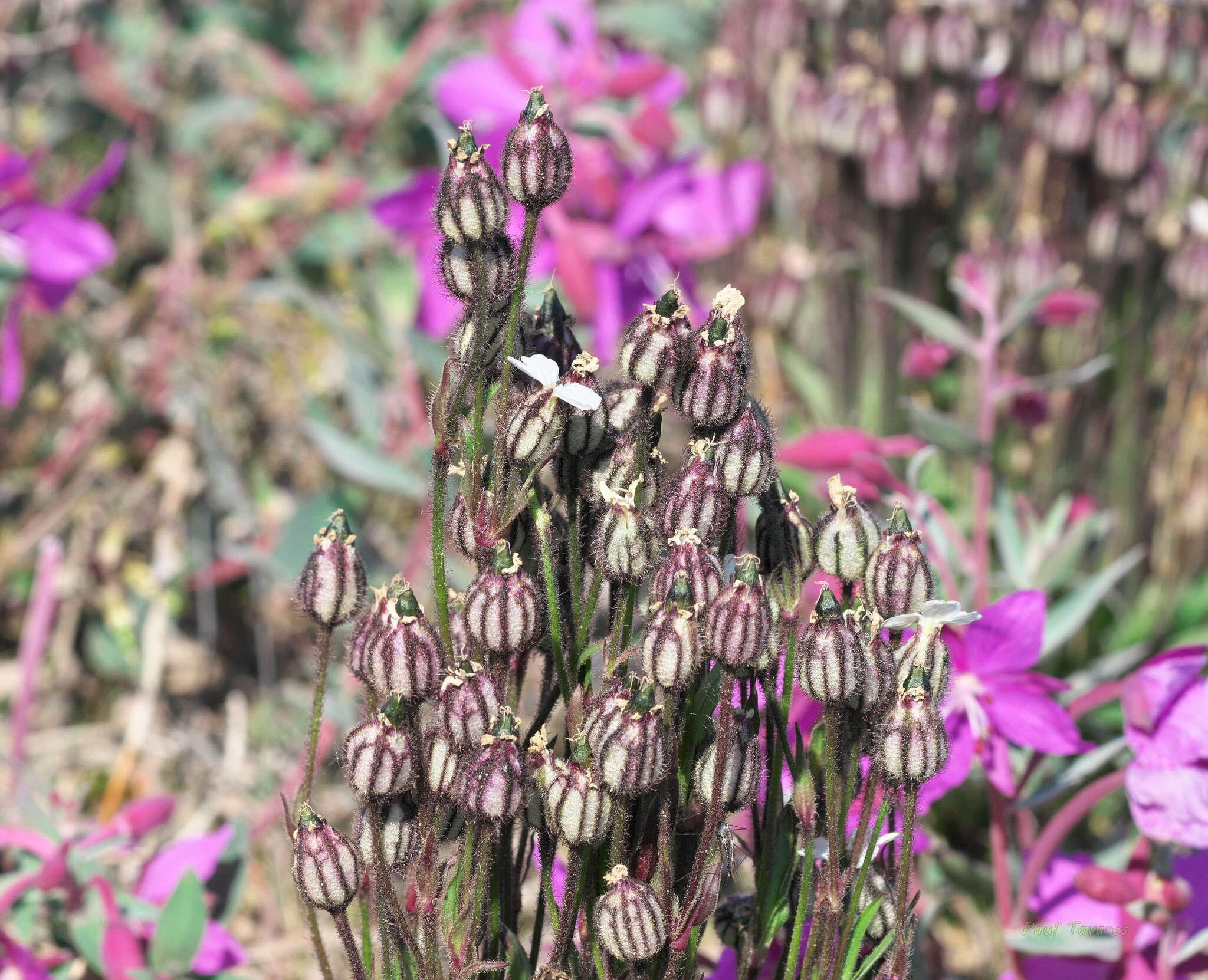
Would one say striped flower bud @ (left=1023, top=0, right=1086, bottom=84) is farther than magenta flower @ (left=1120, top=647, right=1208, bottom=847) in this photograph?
Yes

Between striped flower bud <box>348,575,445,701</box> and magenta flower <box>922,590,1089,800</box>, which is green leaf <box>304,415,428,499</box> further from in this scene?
striped flower bud <box>348,575,445,701</box>

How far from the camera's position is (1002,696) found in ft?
3.03

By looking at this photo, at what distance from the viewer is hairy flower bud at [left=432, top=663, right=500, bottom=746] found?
1.96 ft

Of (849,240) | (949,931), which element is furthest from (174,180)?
(949,931)

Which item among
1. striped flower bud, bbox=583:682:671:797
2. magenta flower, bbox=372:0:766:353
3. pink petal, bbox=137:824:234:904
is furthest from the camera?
magenta flower, bbox=372:0:766:353

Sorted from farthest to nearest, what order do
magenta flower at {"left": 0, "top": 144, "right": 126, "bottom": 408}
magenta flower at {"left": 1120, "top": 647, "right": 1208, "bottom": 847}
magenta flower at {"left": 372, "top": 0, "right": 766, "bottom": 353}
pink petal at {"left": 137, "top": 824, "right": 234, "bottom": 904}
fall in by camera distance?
magenta flower at {"left": 372, "top": 0, "right": 766, "bottom": 353} → magenta flower at {"left": 0, "top": 144, "right": 126, "bottom": 408} → pink petal at {"left": 137, "top": 824, "right": 234, "bottom": 904} → magenta flower at {"left": 1120, "top": 647, "right": 1208, "bottom": 847}

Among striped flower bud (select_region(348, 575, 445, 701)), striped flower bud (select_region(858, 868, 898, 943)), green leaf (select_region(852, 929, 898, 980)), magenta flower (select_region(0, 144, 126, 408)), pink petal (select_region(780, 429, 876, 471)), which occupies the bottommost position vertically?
green leaf (select_region(852, 929, 898, 980))

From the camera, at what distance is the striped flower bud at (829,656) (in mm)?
586

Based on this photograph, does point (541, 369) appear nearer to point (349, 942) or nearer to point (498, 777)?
point (498, 777)

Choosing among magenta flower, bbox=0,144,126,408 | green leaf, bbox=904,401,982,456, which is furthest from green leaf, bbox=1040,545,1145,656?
magenta flower, bbox=0,144,126,408

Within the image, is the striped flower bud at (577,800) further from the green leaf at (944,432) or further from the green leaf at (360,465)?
the green leaf at (360,465)

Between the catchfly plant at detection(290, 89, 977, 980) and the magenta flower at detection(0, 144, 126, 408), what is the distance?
87 cm

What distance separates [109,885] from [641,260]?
3.02 feet

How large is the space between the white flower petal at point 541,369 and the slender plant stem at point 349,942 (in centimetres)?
27
